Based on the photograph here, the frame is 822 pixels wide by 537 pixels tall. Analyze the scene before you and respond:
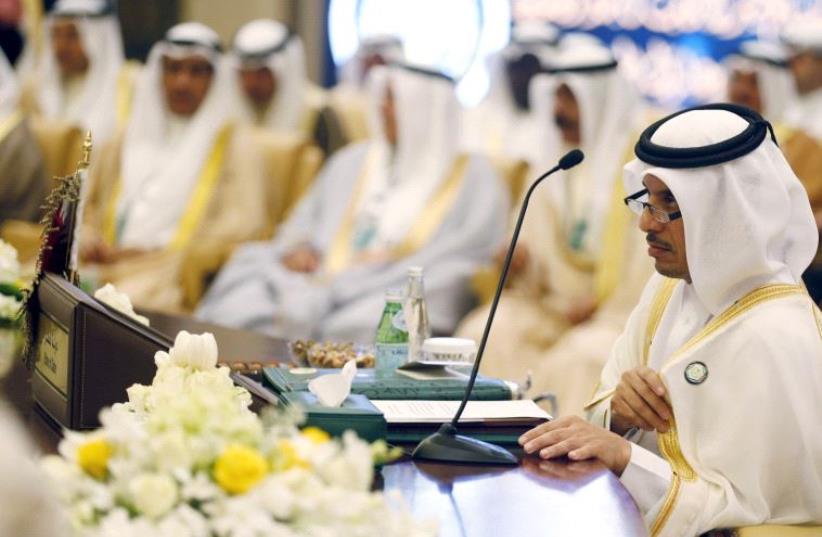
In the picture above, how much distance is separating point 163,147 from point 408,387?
15.5 ft

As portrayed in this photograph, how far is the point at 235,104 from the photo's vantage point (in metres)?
7.21

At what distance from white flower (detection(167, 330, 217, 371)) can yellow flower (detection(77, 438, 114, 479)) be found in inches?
26.1

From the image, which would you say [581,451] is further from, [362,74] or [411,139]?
[362,74]

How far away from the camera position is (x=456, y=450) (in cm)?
213

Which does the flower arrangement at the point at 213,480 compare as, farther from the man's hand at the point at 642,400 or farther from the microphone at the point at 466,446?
the man's hand at the point at 642,400

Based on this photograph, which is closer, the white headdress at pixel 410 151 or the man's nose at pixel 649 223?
the man's nose at pixel 649 223

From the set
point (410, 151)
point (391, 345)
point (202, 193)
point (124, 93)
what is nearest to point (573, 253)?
point (410, 151)

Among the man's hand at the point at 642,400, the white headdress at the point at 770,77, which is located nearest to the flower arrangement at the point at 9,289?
the man's hand at the point at 642,400

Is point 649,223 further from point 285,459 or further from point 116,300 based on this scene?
point 285,459

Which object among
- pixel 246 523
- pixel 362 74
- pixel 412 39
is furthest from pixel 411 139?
pixel 246 523

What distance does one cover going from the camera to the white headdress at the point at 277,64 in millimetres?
7352

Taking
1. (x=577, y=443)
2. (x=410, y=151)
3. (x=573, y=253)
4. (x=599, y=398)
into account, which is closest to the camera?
(x=577, y=443)

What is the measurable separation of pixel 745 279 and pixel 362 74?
693 cm

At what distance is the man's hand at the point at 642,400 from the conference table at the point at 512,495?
26 cm
